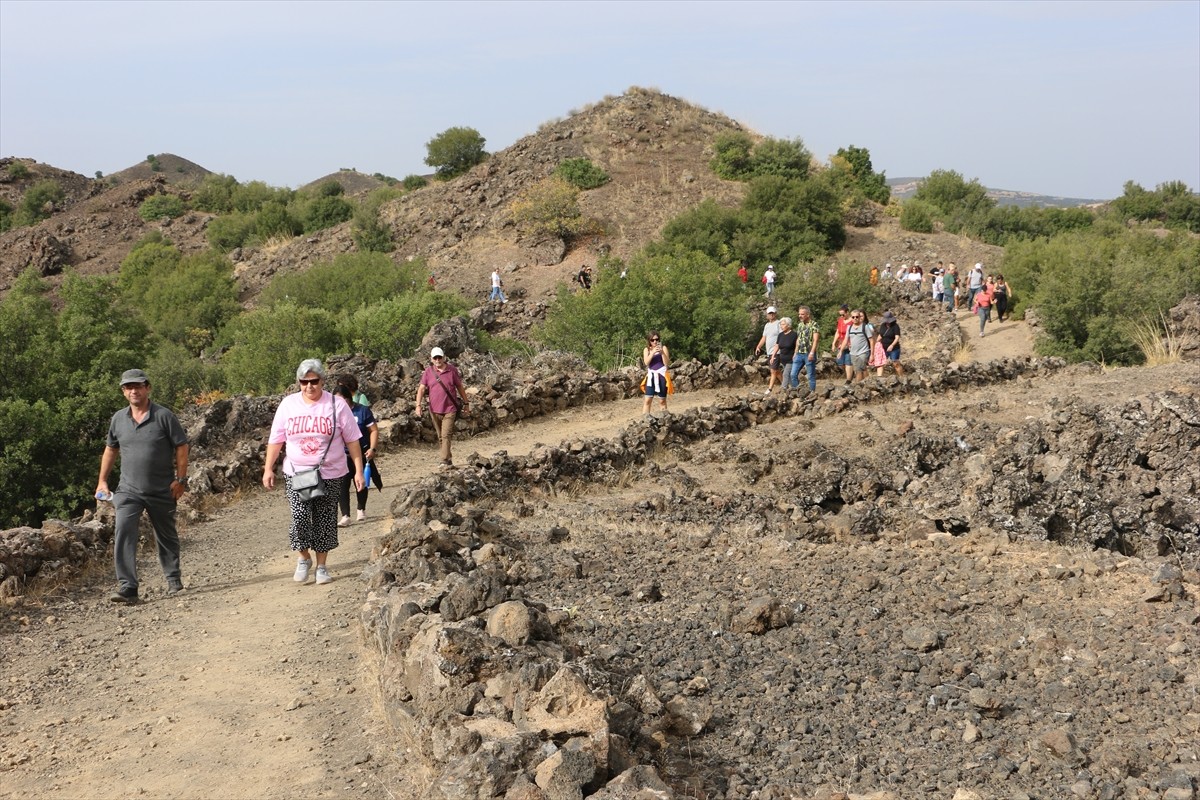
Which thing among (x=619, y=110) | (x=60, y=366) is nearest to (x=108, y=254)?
(x=619, y=110)

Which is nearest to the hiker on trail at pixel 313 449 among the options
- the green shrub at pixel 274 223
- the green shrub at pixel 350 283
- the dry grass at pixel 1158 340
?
the dry grass at pixel 1158 340

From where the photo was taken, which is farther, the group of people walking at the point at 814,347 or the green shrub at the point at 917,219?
the green shrub at the point at 917,219

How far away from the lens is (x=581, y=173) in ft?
157

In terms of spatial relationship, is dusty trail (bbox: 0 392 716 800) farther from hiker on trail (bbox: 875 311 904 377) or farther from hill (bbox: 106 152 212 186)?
hill (bbox: 106 152 212 186)

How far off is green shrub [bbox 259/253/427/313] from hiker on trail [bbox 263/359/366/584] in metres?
25.5

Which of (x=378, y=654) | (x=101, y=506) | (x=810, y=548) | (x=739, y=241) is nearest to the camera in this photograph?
(x=378, y=654)

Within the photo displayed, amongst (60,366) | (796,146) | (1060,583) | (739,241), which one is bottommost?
(1060,583)

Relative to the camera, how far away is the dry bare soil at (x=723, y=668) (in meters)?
4.95

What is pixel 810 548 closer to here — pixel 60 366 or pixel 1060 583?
pixel 1060 583

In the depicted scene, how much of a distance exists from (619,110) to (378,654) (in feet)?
166

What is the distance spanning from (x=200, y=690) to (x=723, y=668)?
3.09 metres

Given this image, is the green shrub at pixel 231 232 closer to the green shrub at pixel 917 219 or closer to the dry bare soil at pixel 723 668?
the green shrub at pixel 917 219

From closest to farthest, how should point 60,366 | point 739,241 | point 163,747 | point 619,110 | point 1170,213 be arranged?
point 163,747 < point 60,366 < point 739,241 < point 619,110 < point 1170,213

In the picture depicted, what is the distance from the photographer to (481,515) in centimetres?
903
